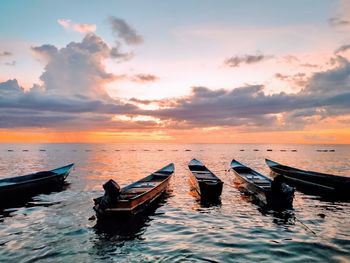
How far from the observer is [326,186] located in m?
27.8

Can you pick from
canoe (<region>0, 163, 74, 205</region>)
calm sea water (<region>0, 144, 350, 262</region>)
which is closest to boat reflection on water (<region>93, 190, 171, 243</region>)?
calm sea water (<region>0, 144, 350, 262</region>)

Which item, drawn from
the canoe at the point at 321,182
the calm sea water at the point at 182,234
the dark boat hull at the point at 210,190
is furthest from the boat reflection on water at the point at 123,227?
the canoe at the point at 321,182

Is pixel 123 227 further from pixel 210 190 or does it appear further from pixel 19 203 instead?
pixel 19 203

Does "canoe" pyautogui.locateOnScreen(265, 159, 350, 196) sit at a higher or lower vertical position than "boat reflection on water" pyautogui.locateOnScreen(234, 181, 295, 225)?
higher

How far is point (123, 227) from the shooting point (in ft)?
→ 51.8

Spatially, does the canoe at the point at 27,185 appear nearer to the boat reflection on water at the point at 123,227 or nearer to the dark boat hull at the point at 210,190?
the boat reflection on water at the point at 123,227

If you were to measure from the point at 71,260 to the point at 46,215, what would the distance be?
9.04 m

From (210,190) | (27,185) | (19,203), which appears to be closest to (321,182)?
(210,190)

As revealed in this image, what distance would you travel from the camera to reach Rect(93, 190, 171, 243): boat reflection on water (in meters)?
14.1

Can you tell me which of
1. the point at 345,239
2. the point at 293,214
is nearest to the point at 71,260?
the point at 345,239

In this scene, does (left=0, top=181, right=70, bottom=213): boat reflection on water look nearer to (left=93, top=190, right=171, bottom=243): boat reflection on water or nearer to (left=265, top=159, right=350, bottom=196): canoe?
(left=93, top=190, right=171, bottom=243): boat reflection on water

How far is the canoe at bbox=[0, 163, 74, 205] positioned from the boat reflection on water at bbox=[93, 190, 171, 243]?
1103 cm

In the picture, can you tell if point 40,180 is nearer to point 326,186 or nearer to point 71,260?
point 71,260

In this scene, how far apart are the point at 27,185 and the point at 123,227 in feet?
48.0
